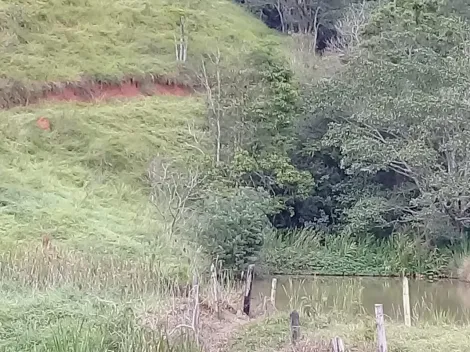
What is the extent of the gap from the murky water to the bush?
73cm

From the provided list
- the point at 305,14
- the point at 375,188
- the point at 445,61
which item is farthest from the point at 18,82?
the point at 305,14

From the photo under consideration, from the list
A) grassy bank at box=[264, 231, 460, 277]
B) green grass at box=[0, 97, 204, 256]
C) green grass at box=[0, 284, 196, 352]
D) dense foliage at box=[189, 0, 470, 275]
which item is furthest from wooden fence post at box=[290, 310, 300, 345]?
grassy bank at box=[264, 231, 460, 277]

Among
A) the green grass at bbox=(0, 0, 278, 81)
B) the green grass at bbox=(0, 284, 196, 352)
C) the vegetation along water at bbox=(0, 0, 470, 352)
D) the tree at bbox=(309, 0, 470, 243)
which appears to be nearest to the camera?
the green grass at bbox=(0, 284, 196, 352)

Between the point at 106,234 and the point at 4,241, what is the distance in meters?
2.13

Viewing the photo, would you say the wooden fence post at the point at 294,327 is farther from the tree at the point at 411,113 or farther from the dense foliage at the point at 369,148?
the tree at the point at 411,113

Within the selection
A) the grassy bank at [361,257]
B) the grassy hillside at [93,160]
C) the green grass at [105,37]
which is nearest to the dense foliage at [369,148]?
the grassy bank at [361,257]

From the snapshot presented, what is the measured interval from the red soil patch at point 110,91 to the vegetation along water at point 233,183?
0.15 feet

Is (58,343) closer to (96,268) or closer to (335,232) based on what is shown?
(96,268)

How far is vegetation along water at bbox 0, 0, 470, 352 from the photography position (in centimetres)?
980

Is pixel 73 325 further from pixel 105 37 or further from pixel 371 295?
pixel 105 37

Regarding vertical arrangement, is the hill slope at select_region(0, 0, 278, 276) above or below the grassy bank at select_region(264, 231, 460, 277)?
above

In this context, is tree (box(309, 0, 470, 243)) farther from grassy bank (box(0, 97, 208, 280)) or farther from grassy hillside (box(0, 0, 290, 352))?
grassy hillside (box(0, 0, 290, 352))

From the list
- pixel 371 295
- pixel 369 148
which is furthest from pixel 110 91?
pixel 371 295

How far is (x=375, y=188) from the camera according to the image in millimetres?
19094
